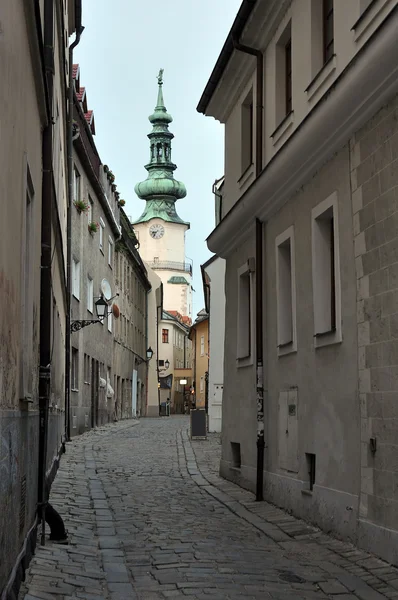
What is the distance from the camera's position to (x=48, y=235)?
29.0 feet

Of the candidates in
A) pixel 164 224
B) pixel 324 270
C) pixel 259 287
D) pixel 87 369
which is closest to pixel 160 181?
pixel 164 224

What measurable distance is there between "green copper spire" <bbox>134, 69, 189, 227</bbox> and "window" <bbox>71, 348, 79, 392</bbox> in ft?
264

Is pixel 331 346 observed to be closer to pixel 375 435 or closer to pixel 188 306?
pixel 375 435

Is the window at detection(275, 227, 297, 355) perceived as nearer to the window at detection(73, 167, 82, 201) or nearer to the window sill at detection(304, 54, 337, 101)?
the window sill at detection(304, 54, 337, 101)

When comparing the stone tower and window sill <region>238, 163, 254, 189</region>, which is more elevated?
the stone tower

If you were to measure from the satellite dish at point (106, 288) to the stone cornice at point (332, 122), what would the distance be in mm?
20953

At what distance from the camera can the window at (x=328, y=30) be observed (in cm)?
1014

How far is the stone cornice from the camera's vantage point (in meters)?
7.59

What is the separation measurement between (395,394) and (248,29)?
7136 millimetres

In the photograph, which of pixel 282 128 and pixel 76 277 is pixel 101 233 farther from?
pixel 282 128

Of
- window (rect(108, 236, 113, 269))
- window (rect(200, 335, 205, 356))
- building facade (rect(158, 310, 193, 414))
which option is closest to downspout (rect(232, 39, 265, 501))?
window (rect(108, 236, 113, 269))

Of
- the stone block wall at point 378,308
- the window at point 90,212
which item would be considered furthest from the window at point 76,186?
the stone block wall at point 378,308

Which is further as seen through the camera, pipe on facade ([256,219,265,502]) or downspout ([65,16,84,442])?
downspout ([65,16,84,442])

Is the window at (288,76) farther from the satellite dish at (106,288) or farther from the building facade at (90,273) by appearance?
the satellite dish at (106,288)
